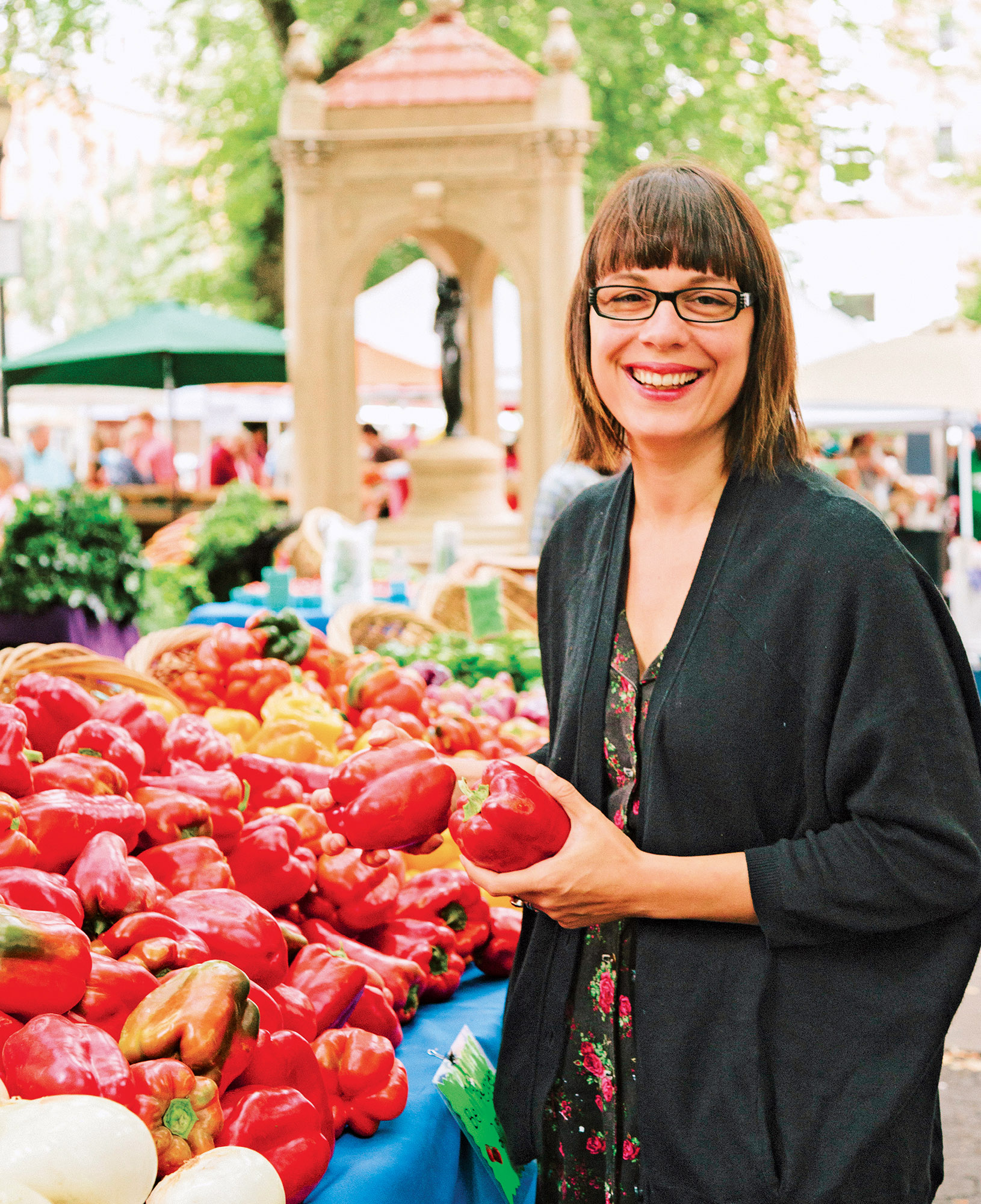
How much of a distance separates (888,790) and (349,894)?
1.15 metres

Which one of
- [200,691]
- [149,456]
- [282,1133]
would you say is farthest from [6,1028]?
[149,456]

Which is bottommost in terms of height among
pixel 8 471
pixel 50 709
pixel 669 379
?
pixel 50 709

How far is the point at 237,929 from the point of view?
1908mm

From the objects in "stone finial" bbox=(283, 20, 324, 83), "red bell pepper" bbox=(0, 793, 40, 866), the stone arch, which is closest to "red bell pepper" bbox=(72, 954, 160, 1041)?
"red bell pepper" bbox=(0, 793, 40, 866)

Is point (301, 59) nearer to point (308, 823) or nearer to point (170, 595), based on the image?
point (170, 595)

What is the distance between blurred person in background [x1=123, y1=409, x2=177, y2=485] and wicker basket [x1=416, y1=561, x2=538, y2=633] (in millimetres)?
8958

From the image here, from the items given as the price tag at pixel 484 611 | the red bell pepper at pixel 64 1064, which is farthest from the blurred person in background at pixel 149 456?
the red bell pepper at pixel 64 1064

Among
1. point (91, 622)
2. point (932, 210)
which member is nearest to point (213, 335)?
point (91, 622)

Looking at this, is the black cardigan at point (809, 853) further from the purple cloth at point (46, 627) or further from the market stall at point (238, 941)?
the purple cloth at point (46, 627)

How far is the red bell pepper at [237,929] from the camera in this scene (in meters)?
1.89

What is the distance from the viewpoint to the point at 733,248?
167cm

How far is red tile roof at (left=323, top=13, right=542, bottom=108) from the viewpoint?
10.7 metres

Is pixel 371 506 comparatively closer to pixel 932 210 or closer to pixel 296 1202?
pixel 296 1202

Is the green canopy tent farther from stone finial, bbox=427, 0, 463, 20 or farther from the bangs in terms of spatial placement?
the bangs
